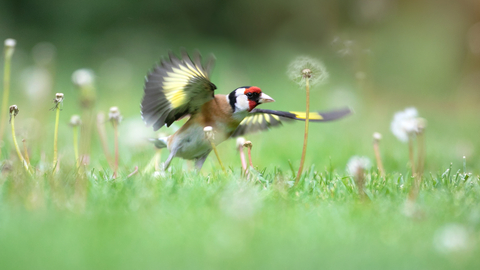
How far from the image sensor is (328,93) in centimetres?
772

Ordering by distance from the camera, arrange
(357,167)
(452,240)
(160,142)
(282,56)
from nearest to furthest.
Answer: (452,240) < (357,167) < (160,142) < (282,56)

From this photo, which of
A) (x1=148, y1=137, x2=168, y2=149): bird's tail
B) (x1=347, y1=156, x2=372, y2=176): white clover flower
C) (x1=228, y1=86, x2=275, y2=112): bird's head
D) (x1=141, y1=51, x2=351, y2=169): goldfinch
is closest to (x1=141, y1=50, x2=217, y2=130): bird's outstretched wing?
(x1=141, y1=51, x2=351, y2=169): goldfinch

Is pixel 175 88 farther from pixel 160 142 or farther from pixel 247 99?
pixel 160 142

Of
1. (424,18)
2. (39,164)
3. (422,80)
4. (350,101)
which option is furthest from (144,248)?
(424,18)

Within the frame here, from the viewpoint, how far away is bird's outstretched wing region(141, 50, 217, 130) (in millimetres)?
2611

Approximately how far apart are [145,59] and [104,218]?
28.2 ft

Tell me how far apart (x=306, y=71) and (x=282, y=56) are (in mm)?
9027

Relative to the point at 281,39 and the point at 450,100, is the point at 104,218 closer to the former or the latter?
the point at 450,100

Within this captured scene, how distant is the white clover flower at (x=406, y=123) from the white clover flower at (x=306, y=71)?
74 cm

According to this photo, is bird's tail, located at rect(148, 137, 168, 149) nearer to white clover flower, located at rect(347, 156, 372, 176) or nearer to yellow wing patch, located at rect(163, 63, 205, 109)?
yellow wing patch, located at rect(163, 63, 205, 109)

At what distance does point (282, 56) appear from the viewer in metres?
11.5

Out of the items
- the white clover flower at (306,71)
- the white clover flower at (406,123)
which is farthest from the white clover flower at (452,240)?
the white clover flower at (406,123)

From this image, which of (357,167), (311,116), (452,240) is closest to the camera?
(452,240)

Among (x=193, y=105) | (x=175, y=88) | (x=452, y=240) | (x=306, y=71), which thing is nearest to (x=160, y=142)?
(x=193, y=105)
